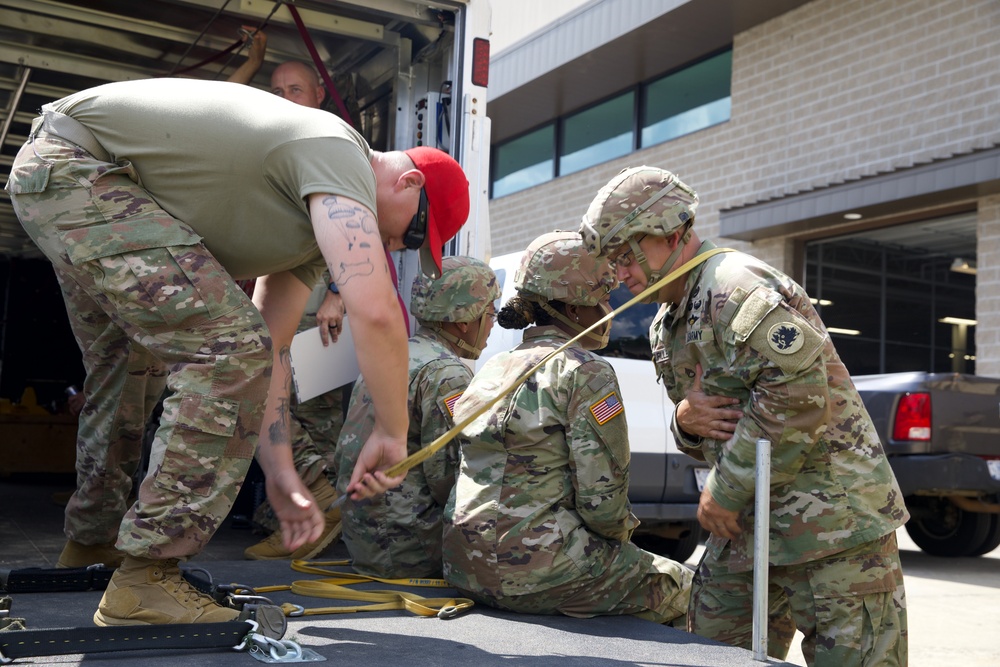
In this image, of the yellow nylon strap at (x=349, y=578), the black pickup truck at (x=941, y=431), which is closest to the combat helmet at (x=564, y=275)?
the yellow nylon strap at (x=349, y=578)

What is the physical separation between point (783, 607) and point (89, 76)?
4.89 metres

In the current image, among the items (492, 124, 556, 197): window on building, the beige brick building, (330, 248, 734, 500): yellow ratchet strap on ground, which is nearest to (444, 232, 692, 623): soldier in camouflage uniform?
(330, 248, 734, 500): yellow ratchet strap on ground

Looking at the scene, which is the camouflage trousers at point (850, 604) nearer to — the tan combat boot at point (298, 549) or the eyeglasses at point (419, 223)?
the eyeglasses at point (419, 223)

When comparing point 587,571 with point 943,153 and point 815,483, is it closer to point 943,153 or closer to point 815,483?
point 815,483

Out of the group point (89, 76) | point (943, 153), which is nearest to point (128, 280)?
point (89, 76)

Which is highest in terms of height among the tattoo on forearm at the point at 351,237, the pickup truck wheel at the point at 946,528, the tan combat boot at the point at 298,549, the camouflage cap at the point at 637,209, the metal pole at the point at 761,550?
the camouflage cap at the point at 637,209

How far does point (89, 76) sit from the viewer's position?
5879mm

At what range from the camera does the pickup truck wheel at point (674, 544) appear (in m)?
6.07

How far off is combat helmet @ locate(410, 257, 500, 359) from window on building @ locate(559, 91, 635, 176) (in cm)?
1131

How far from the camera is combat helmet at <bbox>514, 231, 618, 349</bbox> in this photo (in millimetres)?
3400

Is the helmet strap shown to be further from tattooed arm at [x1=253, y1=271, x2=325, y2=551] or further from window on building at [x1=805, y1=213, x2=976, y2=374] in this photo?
window on building at [x1=805, y1=213, x2=976, y2=374]

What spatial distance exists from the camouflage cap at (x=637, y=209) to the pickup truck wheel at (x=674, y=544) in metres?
3.52

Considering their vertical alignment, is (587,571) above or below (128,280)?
below

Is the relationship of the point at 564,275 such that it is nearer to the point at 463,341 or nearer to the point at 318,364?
the point at 463,341
